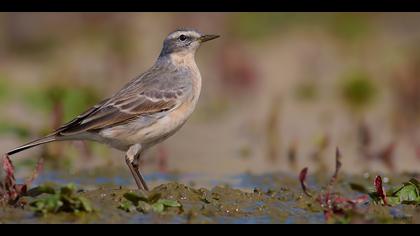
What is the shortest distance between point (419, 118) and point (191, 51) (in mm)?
5036

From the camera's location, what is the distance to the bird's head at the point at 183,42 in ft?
34.5

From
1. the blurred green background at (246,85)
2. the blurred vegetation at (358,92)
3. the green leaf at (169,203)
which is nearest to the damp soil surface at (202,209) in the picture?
the green leaf at (169,203)

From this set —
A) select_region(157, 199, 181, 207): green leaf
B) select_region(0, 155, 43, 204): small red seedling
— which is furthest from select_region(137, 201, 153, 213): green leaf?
select_region(0, 155, 43, 204): small red seedling

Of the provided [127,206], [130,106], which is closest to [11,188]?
[127,206]

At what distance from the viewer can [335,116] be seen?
1498cm

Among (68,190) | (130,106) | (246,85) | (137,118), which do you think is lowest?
(68,190)

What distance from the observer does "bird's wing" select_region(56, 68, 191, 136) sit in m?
9.46

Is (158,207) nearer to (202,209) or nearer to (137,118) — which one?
(202,209)

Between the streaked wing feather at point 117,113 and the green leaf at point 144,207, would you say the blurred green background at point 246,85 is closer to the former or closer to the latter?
the streaked wing feather at point 117,113

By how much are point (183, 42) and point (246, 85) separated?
6.26m

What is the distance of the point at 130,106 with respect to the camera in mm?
9641

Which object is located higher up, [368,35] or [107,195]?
[368,35]

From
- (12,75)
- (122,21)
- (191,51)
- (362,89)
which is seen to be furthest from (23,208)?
(122,21)
